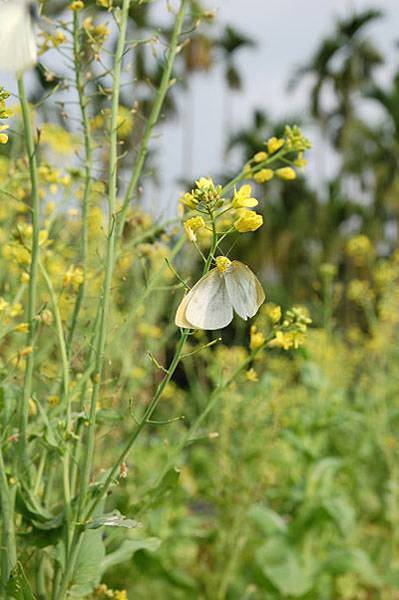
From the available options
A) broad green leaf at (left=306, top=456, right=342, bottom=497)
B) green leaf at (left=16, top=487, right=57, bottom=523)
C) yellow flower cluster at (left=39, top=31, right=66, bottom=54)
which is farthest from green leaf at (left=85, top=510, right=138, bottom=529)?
broad green leaf at (left=306, top=456, right=342, bottom=497)

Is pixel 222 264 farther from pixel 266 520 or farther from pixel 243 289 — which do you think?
pixel 266 520

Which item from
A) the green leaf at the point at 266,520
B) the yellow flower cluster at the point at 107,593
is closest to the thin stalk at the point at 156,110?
the yellow flower cluster at the point at 107,593

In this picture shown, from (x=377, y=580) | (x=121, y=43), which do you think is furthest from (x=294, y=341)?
(x=377, y=580)

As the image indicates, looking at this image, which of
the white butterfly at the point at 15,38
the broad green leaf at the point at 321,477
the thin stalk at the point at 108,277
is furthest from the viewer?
the broad green leaf at the point at 321,477

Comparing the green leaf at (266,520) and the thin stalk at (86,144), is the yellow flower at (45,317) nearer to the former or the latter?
the thin stalk at (86,144)

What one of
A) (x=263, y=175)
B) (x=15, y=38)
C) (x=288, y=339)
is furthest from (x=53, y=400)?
(x=15, y=38)

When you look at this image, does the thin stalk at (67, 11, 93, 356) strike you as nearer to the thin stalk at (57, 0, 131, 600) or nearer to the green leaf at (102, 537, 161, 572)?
the thin stalk at (57, 0, 131, 600)

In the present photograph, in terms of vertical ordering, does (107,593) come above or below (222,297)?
below
